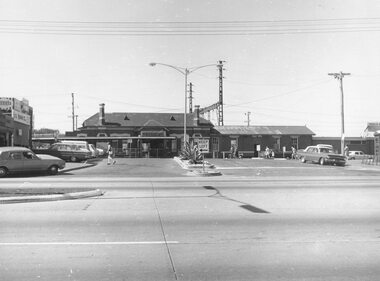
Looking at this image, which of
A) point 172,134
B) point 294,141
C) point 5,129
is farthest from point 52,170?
point 294,141

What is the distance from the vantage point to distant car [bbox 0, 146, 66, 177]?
22.1 meters

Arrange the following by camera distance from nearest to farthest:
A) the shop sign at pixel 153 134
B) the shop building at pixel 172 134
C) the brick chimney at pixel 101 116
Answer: the shop building at pixel 172 134 < the brick chimney at pixel 101 116 < the shop sign at pixel 153 134

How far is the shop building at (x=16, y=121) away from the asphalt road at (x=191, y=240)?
1045 inches

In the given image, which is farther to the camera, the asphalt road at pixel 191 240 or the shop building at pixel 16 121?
the shop building at pixel 16 121

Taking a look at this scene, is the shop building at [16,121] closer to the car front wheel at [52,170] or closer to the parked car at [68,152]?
the parked car at [68,152]

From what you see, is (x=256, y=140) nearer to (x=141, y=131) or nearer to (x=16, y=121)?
(x=141, y=131)

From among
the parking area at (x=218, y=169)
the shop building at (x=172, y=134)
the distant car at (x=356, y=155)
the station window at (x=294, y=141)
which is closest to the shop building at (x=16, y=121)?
the parking area at (x=218, y=169)

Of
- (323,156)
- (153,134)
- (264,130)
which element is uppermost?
(264,130)

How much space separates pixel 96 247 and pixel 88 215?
10.7 feet

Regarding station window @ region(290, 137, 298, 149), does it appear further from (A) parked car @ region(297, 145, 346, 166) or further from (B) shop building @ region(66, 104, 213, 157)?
(A) parked car @ region(297, 145, 346, 166)

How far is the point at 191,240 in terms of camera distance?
7094mm

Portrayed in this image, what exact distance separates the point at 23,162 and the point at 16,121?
19.9m

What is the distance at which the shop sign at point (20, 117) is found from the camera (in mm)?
39859

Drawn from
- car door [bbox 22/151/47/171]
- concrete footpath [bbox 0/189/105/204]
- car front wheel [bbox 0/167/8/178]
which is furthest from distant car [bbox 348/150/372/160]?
concrete footpath [bbox 0/189/105/204]
